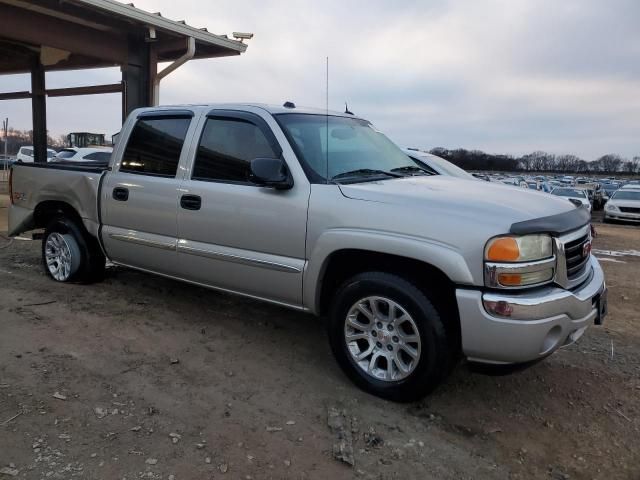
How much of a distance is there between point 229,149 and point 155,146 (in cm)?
94

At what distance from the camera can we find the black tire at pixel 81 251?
17.6ft

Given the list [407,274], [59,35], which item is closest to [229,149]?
[407,274]

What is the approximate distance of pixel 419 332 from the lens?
121 inches

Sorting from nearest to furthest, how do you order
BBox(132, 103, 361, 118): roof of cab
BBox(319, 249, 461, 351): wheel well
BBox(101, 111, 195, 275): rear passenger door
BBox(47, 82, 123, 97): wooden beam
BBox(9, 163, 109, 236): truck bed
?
BBox(319, 249, 461, 351): wheel well < BBox(132, 103, 361, 118): roof of cab < BBox(101, 111, 195, 275): rear passenger door < BBox(9, 163, 109, 236): truck bed < BBox(47, 82, 123, 97): wooden beam

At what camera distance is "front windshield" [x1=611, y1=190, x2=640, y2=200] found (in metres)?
19.3

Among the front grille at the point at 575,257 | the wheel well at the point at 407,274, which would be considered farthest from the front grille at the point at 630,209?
the wheel well at the point at 407,274

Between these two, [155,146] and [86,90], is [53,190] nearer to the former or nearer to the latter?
[155,146]

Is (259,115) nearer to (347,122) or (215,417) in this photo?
(347,122)

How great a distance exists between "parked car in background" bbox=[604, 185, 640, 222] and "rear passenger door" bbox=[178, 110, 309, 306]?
18507 mm

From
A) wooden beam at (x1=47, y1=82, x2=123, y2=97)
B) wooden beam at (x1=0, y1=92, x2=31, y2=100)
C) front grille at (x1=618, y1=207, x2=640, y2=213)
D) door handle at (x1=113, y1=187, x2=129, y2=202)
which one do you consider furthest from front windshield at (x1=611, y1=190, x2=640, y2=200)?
wooden beam at (x1=0, y1=92, x2=31, y2=100)

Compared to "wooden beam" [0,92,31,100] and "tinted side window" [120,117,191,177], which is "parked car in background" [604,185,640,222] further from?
"wooden beam" [0,92,31,100]

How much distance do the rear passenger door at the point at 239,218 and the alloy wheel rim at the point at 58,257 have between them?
1.85 m

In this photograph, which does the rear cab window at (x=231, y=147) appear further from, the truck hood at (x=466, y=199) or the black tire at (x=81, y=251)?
the black tire at (x=81, y=251)

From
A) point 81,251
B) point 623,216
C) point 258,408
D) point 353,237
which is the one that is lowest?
point 258,408
